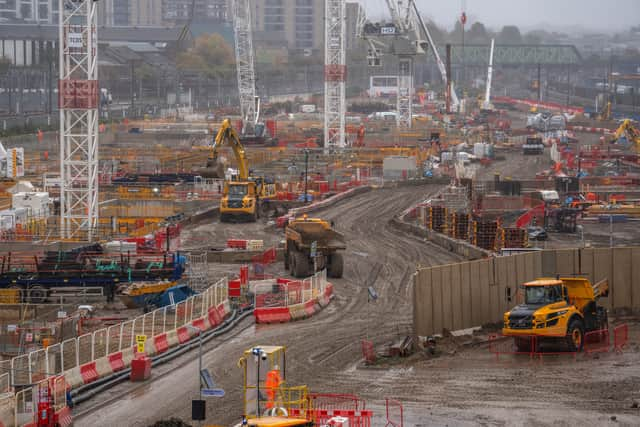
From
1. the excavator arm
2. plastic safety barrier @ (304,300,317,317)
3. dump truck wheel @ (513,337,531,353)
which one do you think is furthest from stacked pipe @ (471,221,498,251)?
dump truck wheel @ (513,337,531,353)

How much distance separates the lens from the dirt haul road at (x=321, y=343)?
1819 cm

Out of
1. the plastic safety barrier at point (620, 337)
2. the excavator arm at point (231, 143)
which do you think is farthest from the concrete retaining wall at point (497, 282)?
the excavator arm at point (231, 143)

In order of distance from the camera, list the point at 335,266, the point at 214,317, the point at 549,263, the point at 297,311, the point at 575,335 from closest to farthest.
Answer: the point at 575,335 → the point at 214,317 → the point at 549,263 → the point at 297,311 → the point at 335,266

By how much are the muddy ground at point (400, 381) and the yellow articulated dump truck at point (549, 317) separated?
504mm

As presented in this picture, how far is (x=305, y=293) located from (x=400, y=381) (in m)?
8.56

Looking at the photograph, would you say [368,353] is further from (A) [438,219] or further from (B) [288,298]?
(A) [438,219]

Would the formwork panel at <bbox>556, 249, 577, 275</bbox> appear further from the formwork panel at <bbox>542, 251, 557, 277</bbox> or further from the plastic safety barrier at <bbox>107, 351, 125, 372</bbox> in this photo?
the plastic safety barrier at <bbox>107, 351, 125, 372</bbox>

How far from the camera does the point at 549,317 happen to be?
2155 centimetres

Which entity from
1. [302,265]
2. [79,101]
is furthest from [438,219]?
[79,101]

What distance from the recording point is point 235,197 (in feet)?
154

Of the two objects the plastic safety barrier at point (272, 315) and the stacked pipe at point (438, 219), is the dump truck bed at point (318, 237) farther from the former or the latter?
the stacked pipe at point (438, 219)

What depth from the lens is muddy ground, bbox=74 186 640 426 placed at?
690 inches

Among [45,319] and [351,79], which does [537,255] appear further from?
[351,79]

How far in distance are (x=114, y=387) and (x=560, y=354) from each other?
779cm
